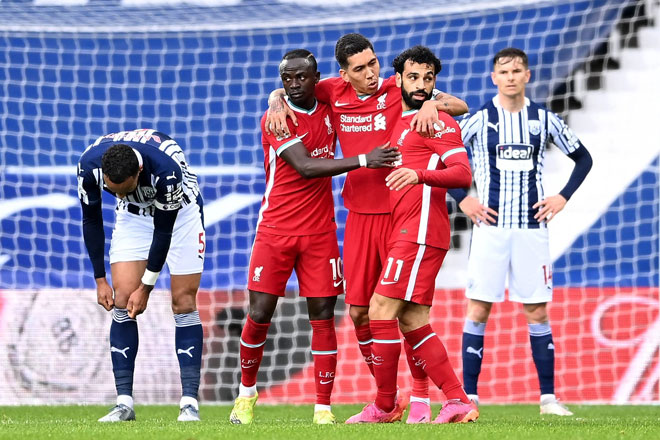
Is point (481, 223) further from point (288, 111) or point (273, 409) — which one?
point (273, 409)

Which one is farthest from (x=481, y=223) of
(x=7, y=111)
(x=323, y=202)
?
(x=7, y=111)

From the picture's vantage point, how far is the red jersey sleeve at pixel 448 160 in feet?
16.5

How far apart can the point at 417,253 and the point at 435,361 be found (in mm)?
563

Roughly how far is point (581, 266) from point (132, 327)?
489 cm

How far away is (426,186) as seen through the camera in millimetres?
5320

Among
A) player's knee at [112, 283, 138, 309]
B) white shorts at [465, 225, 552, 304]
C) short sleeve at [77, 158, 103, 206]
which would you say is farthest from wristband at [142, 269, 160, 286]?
white shorts at [465, 225, 552, 304]

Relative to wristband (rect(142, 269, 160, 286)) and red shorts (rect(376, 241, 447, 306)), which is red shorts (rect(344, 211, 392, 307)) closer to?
red shorts (rect(376, 241, 447, 306))

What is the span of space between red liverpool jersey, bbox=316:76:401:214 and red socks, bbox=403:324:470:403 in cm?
73

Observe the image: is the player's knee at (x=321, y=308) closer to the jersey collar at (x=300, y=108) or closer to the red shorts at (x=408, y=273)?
the red shorts at (x=408, y=273)

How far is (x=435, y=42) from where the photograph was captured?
10.4 metres

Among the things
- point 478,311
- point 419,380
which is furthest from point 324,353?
point 478,311

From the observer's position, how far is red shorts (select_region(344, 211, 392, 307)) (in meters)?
5.58

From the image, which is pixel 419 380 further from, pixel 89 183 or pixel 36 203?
pixel 36 203

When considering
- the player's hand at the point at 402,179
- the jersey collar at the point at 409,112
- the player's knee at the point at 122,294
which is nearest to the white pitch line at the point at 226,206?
the player's knee at the point at 122,294
